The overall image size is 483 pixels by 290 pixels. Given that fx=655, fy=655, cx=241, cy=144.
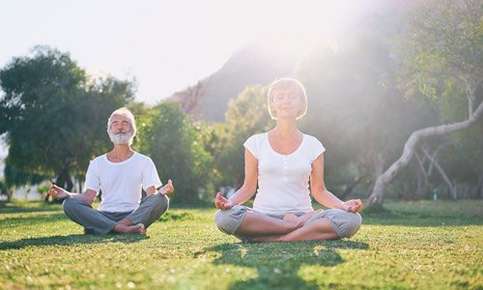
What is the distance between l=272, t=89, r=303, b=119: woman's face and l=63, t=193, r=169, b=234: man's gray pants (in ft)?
9.60

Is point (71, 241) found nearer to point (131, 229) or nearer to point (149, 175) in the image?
point (131, 229)

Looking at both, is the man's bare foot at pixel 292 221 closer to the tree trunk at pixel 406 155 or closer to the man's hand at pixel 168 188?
the man's hand at pixel 168 188

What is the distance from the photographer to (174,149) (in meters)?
33.1

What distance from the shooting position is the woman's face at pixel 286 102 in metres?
7.54

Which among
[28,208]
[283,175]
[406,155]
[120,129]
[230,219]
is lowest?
[28,208]

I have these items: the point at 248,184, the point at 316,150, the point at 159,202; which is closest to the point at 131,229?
the point at 159,202

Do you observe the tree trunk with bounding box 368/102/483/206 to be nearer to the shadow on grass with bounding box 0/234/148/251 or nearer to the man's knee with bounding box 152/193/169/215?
the man's knee with bounding box 152/193/169/215

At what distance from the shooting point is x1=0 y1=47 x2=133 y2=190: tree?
3416 cm

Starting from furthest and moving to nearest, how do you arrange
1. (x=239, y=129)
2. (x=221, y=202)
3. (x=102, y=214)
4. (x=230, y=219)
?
(x=239, y=129) < (x=102, y=214) < (x=230, y=219) < (x=221, y=202)

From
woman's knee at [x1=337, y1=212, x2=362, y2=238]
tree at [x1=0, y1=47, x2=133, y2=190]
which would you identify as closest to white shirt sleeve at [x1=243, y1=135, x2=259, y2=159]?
woman's knee at [x1=337, y1=212, x2=362, y2=238]

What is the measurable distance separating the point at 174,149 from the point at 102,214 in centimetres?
2325

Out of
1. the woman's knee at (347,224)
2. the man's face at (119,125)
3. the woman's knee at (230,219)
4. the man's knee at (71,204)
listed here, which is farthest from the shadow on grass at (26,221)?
the woman's knee at (347,224)

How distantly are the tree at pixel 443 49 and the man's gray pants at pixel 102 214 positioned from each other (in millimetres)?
10738

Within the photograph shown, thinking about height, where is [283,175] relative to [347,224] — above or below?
above
